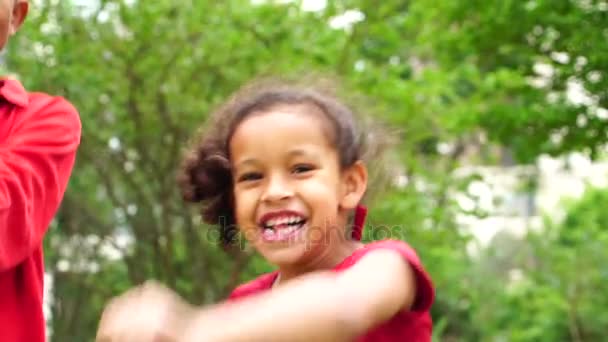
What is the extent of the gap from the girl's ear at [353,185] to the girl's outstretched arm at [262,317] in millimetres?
735

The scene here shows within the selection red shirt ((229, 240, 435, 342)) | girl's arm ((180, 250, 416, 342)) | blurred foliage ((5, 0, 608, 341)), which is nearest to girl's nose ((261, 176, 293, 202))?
red shirt ((229, 240, 435, 342))

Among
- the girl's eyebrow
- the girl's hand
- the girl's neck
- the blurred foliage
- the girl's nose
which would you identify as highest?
the girl's hand

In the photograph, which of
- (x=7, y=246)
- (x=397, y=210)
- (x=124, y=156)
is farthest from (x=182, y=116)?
(x=7, y=246)

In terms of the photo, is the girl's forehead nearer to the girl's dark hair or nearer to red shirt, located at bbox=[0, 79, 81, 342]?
the girl's dark hair

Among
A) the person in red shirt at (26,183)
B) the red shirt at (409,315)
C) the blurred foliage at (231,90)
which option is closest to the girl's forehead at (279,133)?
the red shirt at (409,315)

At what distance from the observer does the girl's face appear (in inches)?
72.1

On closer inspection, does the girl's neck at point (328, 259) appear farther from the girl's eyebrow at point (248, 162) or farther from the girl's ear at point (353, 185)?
the girl's eyebrow at point (248, 162)

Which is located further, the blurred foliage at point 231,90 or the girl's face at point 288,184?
the blurred foliage at point 231,90

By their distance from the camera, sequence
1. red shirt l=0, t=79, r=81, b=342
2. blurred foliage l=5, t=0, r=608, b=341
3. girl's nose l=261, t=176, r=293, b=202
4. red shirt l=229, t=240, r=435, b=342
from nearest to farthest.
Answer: red shirt l=229, t=240, r=435, b=342 → girl's nose l=261, t=176, r=293, b=202 → red shirt l=0, t=79, r=81, b=342 → blurred foliage l=5, t=0, r=608, b=341

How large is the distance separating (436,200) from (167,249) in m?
1.93

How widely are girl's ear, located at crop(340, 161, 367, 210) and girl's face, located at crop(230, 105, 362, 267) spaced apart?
0.11 ft

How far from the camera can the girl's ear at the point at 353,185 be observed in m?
2.03

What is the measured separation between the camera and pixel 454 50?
275 inches

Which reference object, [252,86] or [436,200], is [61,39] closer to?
[436,200]
